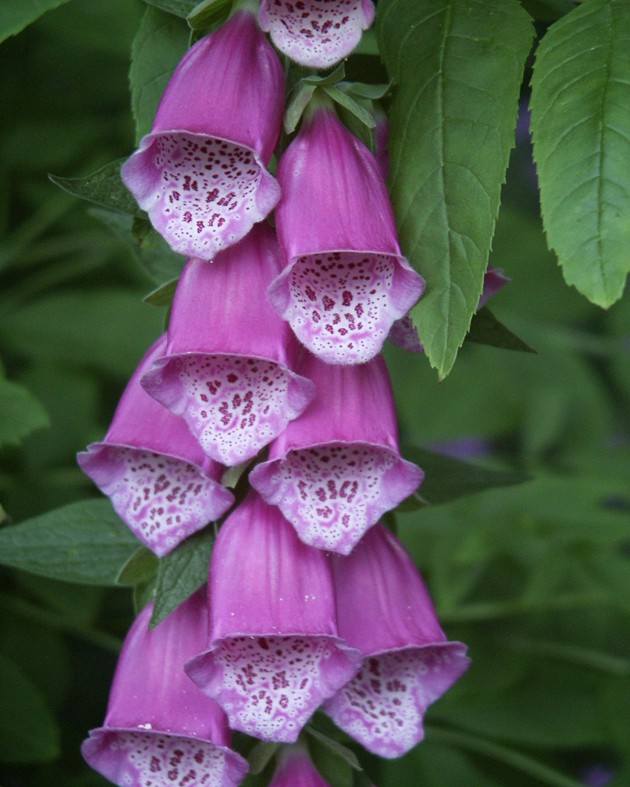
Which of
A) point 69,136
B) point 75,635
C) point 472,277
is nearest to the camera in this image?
point 472,277

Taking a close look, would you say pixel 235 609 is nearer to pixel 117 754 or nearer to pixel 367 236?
pixel 117 754

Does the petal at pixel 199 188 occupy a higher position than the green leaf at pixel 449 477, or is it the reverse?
the petal at pixel 199 188

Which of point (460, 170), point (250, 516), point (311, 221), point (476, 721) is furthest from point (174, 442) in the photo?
point (476, 721)

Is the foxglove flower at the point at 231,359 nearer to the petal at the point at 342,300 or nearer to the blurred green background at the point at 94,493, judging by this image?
the petal at the point at 342,300

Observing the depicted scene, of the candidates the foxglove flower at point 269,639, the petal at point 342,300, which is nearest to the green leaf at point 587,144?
the petal at point 342,300

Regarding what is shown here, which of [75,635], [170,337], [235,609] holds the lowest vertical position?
[75,635]

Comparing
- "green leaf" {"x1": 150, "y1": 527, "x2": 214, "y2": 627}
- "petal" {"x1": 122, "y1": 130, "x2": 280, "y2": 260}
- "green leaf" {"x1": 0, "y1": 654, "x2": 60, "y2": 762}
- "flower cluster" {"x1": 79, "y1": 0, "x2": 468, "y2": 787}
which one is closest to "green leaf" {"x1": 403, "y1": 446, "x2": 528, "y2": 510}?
"flower cluster" {"x1": 79, "y1": 0, "x2": 468, "y2": 787}

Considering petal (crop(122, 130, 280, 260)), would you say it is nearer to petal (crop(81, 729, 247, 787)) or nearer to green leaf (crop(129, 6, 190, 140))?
green leaf (crop(129, 6, 190, 140))
